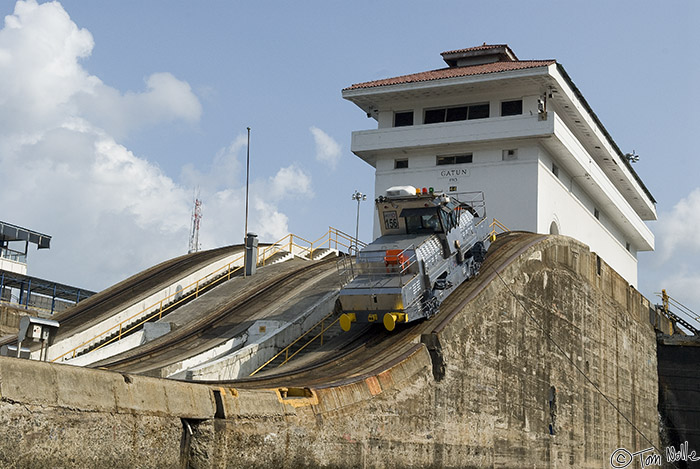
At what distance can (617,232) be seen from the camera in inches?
2141

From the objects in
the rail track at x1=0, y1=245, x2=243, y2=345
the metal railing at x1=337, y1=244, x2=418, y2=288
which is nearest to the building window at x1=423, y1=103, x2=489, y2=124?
the rail track at x1=0, y1=245, x2=243, y2=345

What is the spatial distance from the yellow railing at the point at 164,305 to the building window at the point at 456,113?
12.7 metres

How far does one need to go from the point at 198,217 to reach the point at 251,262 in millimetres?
54193

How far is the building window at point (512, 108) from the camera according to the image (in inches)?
1578

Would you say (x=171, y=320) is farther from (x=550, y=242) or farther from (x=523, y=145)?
(x=523, y=145)

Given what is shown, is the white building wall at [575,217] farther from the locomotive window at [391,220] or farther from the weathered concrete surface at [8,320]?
the weathered concrete surface at [8,320]

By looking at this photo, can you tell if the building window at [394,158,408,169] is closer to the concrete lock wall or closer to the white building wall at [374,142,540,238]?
the white building wall at [374,142,540,238]

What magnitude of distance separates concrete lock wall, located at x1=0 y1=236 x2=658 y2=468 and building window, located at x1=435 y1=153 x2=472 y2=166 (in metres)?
8.44

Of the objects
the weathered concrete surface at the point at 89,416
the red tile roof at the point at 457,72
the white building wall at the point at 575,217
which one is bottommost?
the weathered concrete surface at the point at 89,416

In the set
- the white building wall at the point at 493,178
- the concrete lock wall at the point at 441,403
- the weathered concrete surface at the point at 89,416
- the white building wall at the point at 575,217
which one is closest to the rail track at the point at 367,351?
the concrete lock wall at the point at 441,403

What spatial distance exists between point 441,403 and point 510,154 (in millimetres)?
20685

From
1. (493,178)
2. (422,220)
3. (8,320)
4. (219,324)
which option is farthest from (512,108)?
(8,320)

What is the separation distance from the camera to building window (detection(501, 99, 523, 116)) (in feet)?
132

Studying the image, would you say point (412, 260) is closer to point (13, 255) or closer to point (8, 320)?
point (8, 320)
